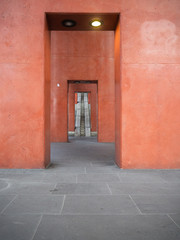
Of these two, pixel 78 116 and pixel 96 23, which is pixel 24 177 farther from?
pixel 78 116

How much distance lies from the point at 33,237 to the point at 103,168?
10.4 feet

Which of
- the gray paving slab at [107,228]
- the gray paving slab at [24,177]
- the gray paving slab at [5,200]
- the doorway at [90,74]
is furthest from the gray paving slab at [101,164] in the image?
the doorway at [90,74]

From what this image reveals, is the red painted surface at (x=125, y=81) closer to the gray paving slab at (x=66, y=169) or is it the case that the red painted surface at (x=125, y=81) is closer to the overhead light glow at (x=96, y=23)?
the gray paving slab at (x=66, y=169)

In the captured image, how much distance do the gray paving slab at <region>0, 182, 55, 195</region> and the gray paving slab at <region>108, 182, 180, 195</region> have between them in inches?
46.0

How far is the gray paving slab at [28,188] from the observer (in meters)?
3.28

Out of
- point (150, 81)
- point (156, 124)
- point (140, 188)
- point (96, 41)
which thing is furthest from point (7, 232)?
point (96, 41)

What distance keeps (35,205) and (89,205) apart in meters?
0.77

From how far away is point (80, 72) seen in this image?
11.3 m

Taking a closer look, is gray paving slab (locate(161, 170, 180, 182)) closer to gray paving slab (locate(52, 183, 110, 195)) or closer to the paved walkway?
the paved walkway

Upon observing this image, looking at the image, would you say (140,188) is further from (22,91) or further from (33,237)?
(22,91)

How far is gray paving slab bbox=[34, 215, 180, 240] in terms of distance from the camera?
6.60ft

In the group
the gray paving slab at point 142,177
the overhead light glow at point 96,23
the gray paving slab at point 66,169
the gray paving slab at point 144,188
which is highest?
the overhead light glow at point 96,23

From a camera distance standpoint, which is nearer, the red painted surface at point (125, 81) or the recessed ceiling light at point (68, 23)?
the red painted surface at point (125, 81)

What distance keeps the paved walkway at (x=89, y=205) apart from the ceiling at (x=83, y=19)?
158 inches
